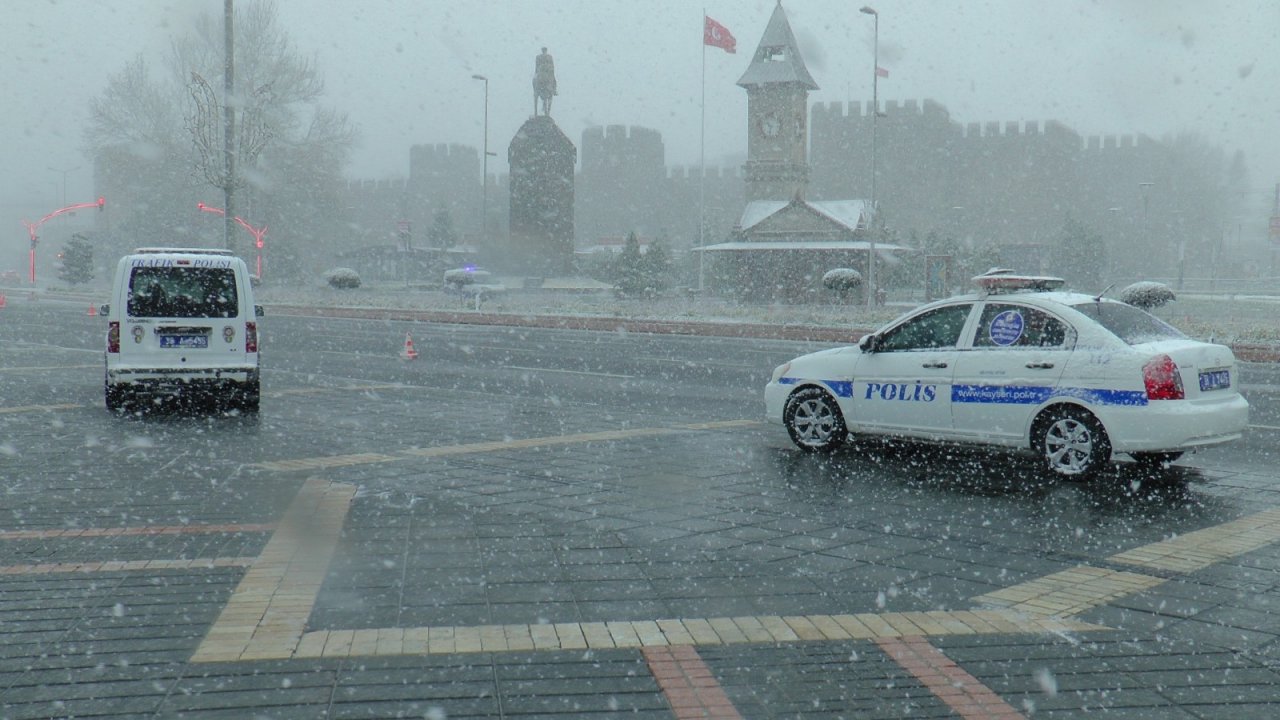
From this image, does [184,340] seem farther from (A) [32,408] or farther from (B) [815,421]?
(B) [815,421]

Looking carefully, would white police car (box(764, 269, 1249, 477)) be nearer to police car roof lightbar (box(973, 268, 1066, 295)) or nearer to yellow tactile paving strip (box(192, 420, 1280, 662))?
police car roof lightbar (box(973, 268, 1066, 295))

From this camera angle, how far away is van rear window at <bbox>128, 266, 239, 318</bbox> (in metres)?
12.3

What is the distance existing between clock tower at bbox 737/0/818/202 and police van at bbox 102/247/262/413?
6352cm

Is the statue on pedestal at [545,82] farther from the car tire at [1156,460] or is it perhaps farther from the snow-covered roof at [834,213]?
the car tire at [1156,460]

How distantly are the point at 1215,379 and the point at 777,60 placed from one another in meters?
69.2

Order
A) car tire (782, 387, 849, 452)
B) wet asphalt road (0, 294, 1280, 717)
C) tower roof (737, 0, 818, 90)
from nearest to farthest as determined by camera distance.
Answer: wet asphalt road (0, 294, 1280, 717) < car tire (782, 387, 849, 452) < tower roof (737, 0, 818, 90)

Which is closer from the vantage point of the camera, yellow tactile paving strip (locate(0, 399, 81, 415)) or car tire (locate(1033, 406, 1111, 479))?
car tire (locate(1033, 406, 1111, 479))

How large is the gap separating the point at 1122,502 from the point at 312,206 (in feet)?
215

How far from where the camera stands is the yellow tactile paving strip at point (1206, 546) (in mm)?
5891

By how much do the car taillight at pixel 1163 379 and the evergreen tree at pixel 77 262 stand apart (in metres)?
69.6

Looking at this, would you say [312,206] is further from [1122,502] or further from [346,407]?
[1122,502]

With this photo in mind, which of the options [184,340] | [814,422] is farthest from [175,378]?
[814,422]

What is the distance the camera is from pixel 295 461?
9156 mm

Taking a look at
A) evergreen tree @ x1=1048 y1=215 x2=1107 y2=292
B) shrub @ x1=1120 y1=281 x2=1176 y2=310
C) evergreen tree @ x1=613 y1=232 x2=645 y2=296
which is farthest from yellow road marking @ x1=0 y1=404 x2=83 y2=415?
evergreen tree @ x1=1048 y1=215 x2=1107 y2=292
